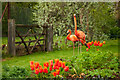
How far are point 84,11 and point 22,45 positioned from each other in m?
3.59

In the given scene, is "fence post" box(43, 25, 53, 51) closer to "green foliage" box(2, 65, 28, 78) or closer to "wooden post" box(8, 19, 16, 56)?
"wooden post" box(8, 19, 16, 56)

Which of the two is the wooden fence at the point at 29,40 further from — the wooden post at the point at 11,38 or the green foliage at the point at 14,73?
the green foliage at the point at 14,73

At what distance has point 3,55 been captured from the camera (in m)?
6.33

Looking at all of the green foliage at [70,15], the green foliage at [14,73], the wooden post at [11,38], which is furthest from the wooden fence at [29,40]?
the green foliage at [14,73]

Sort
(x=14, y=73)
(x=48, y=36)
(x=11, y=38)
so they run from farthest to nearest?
(x=48, y=36), (x=11, y=38), (x=14, y=73)

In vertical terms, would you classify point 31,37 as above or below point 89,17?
below

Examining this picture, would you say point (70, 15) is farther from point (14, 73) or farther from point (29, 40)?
point (14, 73)

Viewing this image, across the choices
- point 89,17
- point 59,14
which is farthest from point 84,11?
point 59,14

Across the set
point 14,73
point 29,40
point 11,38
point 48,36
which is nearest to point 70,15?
point 48,36

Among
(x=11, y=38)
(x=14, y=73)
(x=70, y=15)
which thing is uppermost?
(x=70, y=15)

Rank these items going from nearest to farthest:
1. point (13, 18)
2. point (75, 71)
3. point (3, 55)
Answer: point (75, 71)
point (3, 55)
point (13, 18)

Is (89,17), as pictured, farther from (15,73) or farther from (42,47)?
(15,73)

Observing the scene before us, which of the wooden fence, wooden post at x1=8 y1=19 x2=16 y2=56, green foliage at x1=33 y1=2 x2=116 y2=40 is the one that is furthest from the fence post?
wooden post at x1=8 y1=19 x2=16 y2=56

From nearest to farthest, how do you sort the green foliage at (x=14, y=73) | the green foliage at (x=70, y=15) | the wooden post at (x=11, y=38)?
the green foliage at (x=14, y=73)
the wooden post at (x=11, y=38)
the green foliage at (x=70, y=15)
